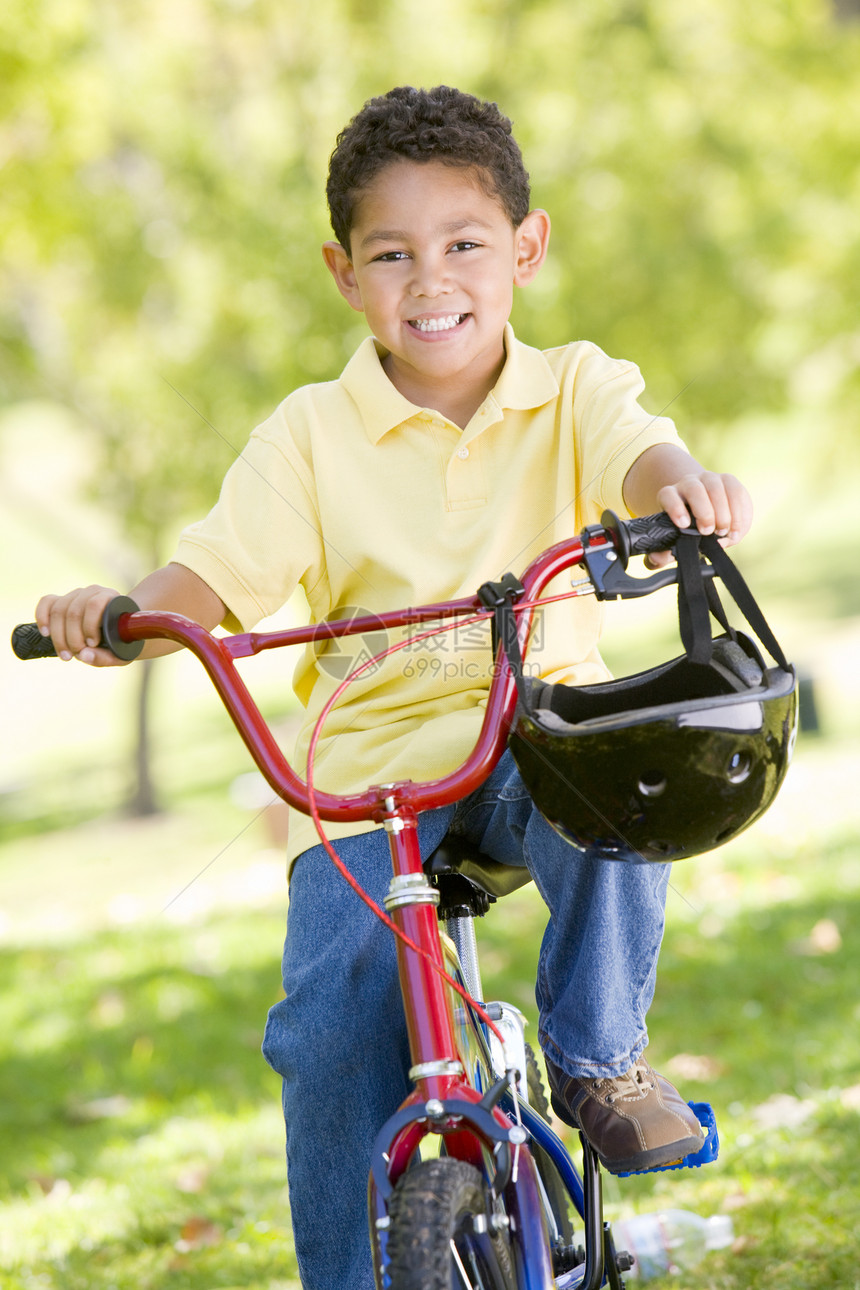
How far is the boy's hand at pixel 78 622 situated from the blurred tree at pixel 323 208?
5.44 m

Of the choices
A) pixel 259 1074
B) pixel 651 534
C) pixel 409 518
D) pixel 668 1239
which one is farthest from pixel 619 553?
pixel 259 1074

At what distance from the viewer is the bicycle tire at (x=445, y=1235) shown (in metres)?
1.39

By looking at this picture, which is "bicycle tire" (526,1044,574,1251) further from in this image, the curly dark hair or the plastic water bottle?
the curly dark hair

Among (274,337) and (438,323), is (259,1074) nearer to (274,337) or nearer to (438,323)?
(438,323)

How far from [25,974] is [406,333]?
402 cm

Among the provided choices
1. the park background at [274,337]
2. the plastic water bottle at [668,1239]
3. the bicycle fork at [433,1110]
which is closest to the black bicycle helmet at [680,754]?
the bicycle fork at [433,1110]

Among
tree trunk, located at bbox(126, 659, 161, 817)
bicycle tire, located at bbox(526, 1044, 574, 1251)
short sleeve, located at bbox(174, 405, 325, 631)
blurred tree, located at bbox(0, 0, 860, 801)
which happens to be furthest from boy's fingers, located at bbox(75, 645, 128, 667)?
tree trunk, located at bbox(126, 659, 161, 817)

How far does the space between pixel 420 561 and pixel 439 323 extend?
0.41m

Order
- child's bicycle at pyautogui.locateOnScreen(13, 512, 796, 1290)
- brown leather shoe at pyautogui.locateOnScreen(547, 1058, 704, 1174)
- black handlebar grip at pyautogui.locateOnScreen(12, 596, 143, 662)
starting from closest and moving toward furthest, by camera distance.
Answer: child's bicycle at pyautogui.locateOnScreen(13, 512, 796, 1290) → black handlebar grip at pyautogui.locateOnScreen(12, 596, 143, 662) → brown leather shoe at pyautogui.locateOnScreen(547, 1058, 704, 1174)

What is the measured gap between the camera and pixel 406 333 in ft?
7.35

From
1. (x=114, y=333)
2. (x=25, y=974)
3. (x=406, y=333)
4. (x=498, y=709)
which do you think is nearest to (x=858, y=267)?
(x=114, y=333)

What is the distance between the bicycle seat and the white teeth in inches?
33.3

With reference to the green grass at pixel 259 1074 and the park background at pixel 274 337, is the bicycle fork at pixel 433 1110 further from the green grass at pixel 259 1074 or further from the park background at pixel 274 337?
the park background at pixel 274 337

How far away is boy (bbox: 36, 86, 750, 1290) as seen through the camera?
200 cm
